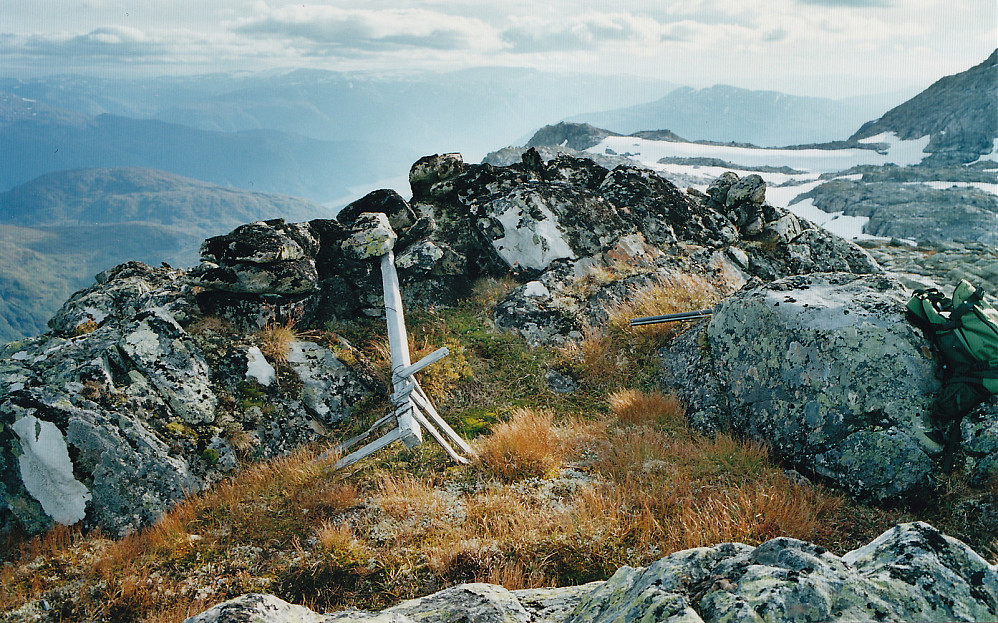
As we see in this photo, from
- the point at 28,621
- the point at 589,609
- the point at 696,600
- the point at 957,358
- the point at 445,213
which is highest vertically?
the point at 445,213

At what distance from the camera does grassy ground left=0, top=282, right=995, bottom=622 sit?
5.87m

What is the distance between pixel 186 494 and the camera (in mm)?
7664

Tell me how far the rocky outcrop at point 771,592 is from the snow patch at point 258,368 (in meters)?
5.96

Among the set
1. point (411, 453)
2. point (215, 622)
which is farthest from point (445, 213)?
point (215, 622)

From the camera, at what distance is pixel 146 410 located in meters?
8.04

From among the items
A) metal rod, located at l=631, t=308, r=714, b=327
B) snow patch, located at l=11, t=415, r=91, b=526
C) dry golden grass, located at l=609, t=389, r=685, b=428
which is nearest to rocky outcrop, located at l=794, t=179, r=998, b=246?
metal rod, located at l=631, t=308, r=714, b=327

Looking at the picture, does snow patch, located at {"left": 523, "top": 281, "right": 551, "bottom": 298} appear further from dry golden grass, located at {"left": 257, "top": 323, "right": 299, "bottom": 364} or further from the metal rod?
dry golden grass, located at {"left": 257, "top": 323, "right": 299, "bottom": 364}

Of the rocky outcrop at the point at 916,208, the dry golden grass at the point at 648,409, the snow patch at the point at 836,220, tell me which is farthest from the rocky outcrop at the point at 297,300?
the snow patch at the point at 836,220

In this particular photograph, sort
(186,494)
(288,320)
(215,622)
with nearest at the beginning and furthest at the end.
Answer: (215,622) < (186,494) < (288,320)

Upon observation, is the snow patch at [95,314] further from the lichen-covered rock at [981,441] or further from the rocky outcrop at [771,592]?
the lichen-covered rock at [981,441]

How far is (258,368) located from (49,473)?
131 inches

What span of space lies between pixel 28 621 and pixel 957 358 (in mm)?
11749

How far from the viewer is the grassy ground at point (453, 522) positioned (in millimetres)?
5871

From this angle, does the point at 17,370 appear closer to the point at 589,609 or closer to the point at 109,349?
the point at 109,349
